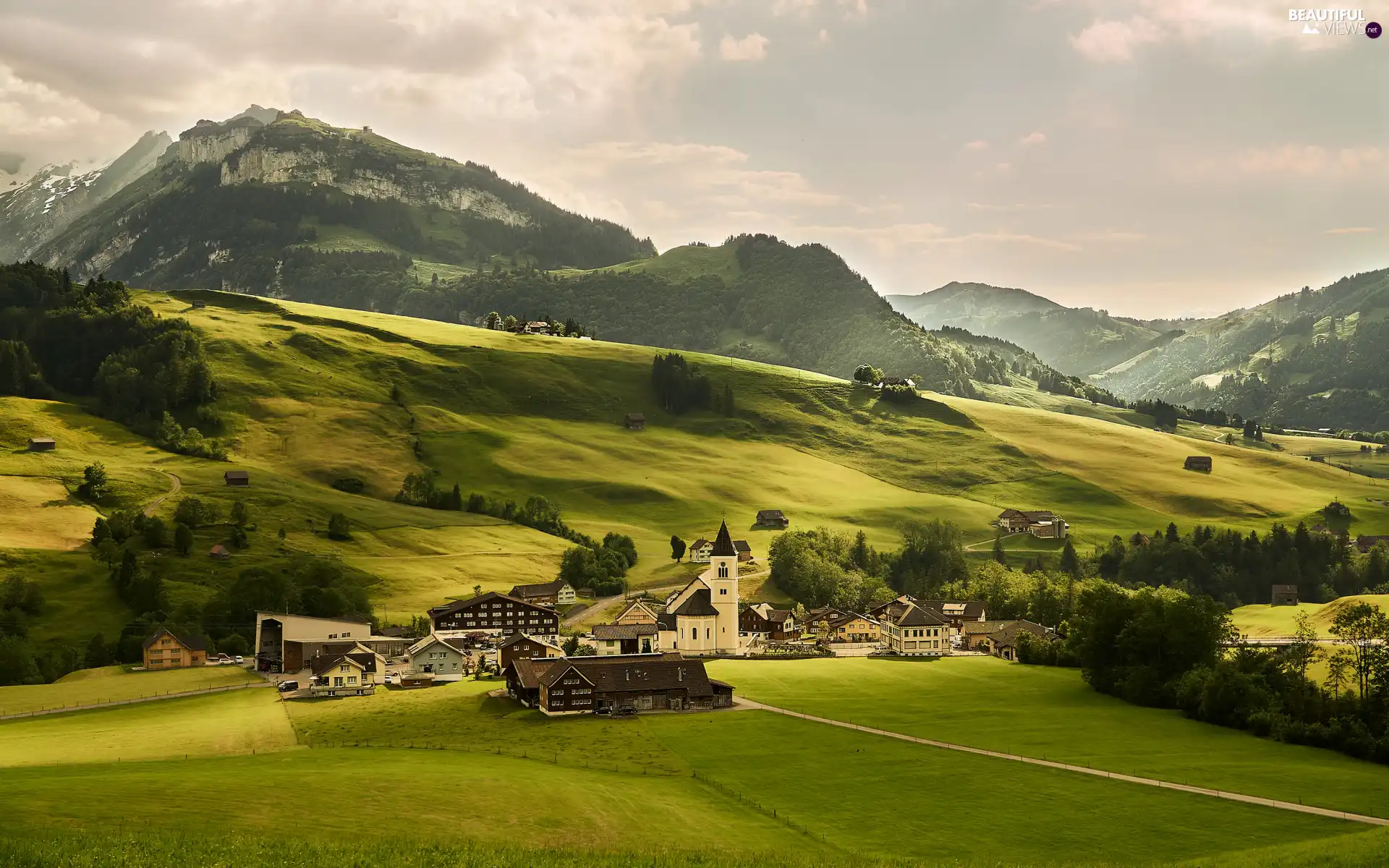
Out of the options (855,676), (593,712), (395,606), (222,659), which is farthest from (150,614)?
(855,676)

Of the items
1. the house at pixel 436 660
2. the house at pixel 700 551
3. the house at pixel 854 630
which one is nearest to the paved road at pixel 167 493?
the house at pixel 436 660

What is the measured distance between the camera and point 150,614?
105938 mm

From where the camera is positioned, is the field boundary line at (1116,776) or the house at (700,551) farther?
the house at (700,551)

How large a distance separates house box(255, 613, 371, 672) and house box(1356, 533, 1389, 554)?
5647 inches

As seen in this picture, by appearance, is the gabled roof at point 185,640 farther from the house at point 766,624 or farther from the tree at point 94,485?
the house at point 766,624

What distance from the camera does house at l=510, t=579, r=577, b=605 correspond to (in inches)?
5103

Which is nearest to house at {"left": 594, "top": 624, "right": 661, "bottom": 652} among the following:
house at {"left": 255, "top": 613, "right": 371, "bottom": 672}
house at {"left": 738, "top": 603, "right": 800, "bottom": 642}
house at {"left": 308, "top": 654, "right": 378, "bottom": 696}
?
house at {"left": 738, "top": 603, "right": 800, "bottom": 642}

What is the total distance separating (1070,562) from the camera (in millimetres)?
161250

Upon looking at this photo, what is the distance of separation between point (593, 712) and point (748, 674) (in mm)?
18379

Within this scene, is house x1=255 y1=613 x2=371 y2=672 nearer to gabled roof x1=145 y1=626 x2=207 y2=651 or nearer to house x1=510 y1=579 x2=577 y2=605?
gabled roof x1=145 y1=626 x2=207 y2=651

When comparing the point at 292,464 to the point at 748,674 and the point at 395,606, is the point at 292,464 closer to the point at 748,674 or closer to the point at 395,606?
the point at 395,606

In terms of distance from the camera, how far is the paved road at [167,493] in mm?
134125

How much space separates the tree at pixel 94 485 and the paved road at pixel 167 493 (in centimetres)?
602

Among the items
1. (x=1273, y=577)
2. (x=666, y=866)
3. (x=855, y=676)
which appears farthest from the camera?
(x=1273, y=577)
